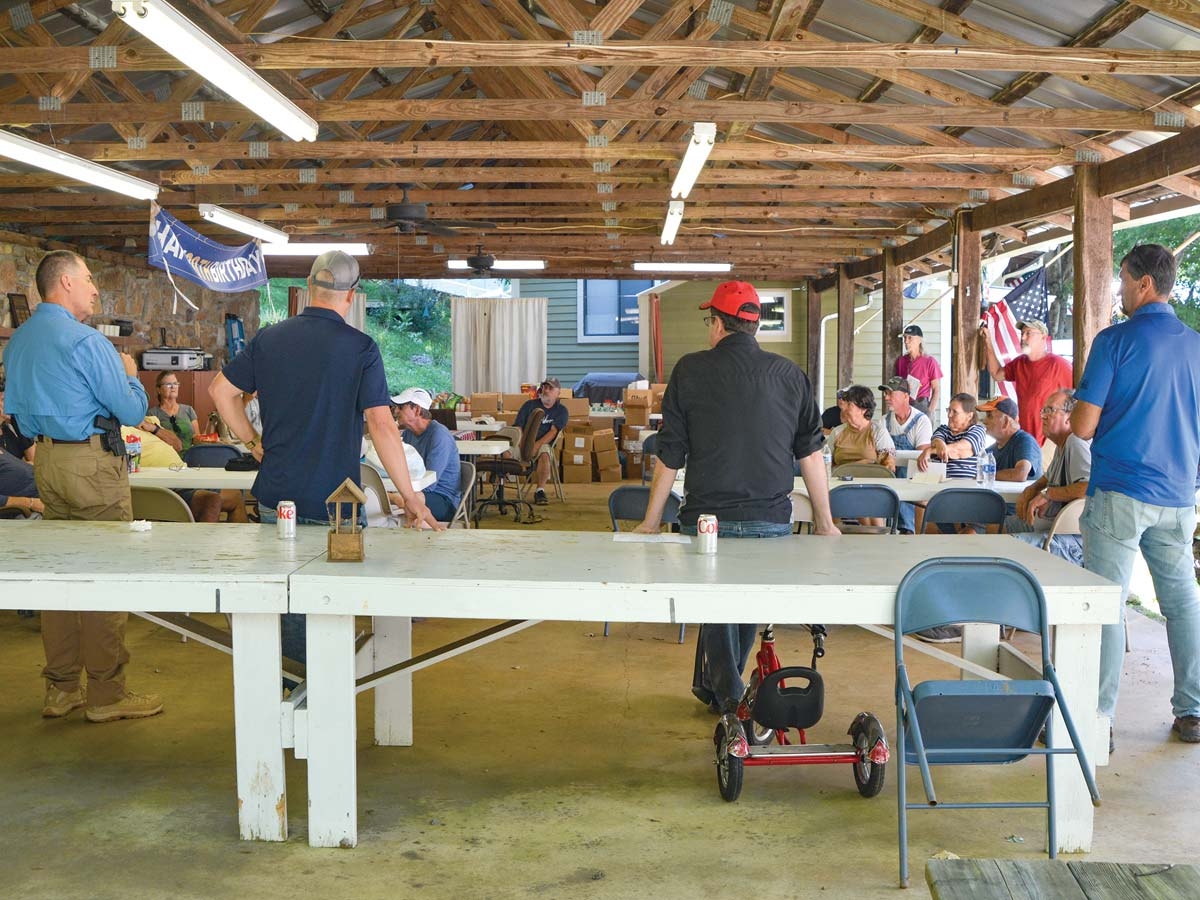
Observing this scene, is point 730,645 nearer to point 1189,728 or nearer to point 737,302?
point 737,302

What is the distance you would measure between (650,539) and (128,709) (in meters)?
2.23

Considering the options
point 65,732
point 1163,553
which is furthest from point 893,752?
point 65,732

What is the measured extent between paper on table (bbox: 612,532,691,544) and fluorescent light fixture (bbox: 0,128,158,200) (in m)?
5.60

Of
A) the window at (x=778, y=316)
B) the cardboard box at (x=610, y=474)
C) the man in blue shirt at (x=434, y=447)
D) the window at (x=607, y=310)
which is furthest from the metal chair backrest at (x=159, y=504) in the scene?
the window at (x=607, y=310)

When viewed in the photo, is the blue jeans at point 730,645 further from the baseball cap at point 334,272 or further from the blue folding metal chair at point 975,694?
the baseball cap at point 334,272

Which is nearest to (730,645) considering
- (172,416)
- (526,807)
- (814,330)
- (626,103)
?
(526,807)

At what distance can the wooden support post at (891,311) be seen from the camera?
14.8 m

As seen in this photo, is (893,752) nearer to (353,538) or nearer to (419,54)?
(353,538)

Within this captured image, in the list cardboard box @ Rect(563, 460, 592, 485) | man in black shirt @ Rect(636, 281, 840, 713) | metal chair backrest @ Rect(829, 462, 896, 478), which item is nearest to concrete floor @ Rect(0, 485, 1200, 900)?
man in black shirt @ Rect(636, 281, 840, 713)

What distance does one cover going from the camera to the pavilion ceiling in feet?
21.6

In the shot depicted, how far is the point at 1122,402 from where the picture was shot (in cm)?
428

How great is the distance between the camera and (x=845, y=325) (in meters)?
17.6

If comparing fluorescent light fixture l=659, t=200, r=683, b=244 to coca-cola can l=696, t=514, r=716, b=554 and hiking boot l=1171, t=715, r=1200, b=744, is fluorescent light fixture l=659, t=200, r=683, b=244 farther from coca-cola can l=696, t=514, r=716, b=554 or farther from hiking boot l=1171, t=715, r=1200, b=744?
coca-cola can l=696, t=514, r=716, b=554

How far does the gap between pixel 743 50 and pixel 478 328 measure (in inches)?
616
